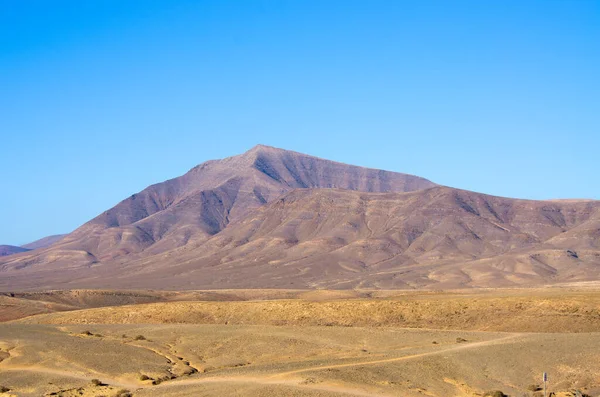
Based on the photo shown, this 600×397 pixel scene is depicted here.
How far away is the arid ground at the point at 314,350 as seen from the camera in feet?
121

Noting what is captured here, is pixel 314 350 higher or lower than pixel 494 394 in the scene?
higher

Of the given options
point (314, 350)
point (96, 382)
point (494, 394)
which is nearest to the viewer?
point (494, 394)

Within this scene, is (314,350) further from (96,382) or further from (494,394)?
(96,382)

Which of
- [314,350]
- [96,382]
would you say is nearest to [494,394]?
[314,350]

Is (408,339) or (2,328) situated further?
(2,328)

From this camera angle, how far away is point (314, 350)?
48.4m

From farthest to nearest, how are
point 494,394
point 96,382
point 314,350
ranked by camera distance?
point 314,350, point 96,382, point 494,394

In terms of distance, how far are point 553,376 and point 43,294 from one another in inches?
3295

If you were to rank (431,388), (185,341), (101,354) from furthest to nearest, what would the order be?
(185,341), (101,354), (431,388)

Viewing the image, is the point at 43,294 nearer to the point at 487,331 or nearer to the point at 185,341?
the point at 185,341

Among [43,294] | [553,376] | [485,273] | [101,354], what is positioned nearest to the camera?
[553,376]

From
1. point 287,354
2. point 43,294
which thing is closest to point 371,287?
point 43,294

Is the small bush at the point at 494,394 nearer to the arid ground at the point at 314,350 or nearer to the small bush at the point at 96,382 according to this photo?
the arid ground at the point at 314,350

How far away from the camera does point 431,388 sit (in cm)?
3662
